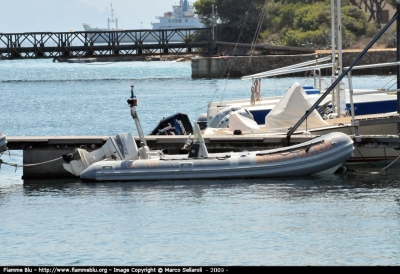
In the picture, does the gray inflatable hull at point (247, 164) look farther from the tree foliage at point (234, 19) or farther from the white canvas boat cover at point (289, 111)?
the tree foliage at point (234, 19)

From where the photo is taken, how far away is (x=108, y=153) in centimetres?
2086

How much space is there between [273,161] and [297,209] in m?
2.88

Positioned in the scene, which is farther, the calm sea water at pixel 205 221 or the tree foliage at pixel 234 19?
the tree foliage at pixel 234 19

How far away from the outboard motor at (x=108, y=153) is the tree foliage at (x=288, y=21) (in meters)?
51.6

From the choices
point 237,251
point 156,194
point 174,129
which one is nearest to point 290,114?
point 174,129

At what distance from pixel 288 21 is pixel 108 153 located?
85779 millimetres

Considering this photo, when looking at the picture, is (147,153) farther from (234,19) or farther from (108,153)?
(234,19)

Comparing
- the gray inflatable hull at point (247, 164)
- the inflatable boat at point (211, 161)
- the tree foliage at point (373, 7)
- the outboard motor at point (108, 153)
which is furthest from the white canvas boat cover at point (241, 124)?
the tree foliage at point (373, 7)

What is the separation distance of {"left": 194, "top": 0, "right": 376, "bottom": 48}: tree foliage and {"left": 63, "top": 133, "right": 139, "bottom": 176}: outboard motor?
2030 inches

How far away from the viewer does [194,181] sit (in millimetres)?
20312

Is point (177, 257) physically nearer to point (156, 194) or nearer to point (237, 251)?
point (237, 251)

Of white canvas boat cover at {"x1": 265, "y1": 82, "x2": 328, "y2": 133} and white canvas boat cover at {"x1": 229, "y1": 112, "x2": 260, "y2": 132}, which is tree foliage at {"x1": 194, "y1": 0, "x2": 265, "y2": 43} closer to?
white canvas boat cover at {"x1": 229, "y1": 112, "x2": 260, "y2": 132}

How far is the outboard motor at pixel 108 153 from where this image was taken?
2061 centimetres

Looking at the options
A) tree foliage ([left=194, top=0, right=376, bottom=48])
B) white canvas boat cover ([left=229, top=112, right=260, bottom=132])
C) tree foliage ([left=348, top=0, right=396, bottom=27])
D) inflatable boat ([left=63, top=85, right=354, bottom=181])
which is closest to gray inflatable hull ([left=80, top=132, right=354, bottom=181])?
inflatable boat ([left=63, top=85, right=354, bottom=181])
